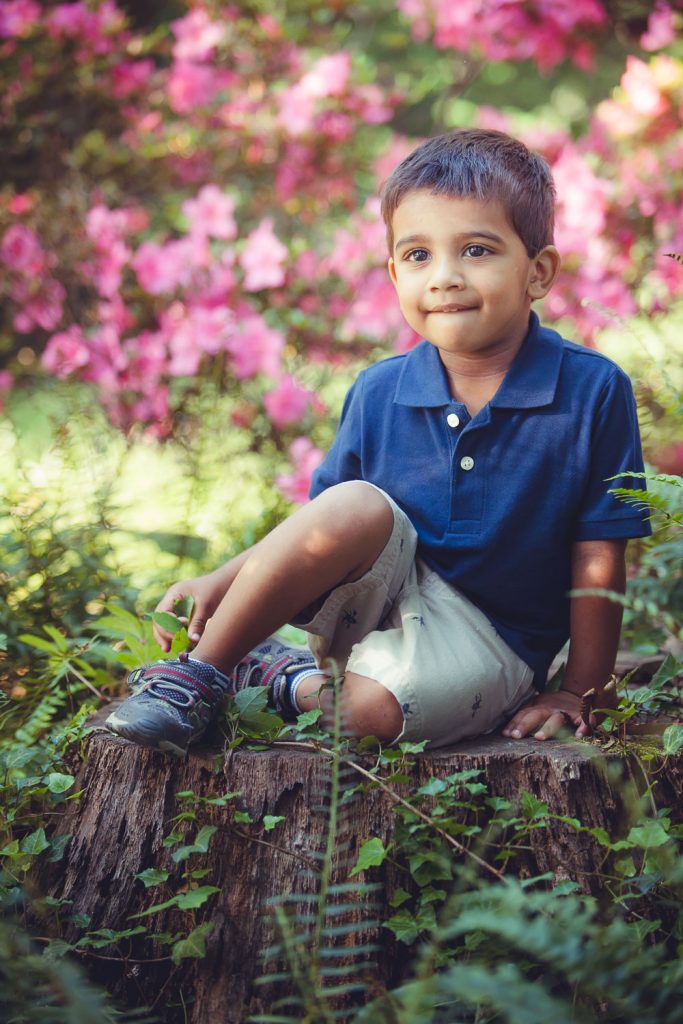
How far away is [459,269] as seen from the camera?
1.91m

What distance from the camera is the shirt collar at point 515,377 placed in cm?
196

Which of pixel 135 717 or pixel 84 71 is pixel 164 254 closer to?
pixel 84 71

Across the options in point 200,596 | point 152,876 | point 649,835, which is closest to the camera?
point 649,835

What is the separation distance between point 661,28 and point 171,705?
3783 millimetres

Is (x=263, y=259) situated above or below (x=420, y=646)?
above

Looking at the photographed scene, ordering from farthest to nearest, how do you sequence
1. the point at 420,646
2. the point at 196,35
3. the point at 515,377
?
1. the point at 196,35
2. the point at 515,377
3. the point at 420,646

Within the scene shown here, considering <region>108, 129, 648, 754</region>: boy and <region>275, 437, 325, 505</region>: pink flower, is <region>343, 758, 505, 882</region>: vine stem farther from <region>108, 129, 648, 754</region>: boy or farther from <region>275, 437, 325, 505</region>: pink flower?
<region>275, 437, 325, 505</region>: pink flower

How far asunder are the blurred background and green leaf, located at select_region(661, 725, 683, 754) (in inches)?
59.8

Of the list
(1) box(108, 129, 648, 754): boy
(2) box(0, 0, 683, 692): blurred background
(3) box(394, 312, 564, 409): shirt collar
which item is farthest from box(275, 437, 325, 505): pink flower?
(1) box(108, 129, 648, 754): boy

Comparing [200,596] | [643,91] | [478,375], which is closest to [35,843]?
[200,596]

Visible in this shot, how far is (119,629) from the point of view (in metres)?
2.36

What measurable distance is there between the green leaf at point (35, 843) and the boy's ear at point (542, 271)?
1405 millimetres

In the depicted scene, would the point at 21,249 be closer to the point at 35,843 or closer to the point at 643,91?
the point at 643,91

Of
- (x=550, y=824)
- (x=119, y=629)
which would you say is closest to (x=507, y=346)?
(x=550, y=824)
